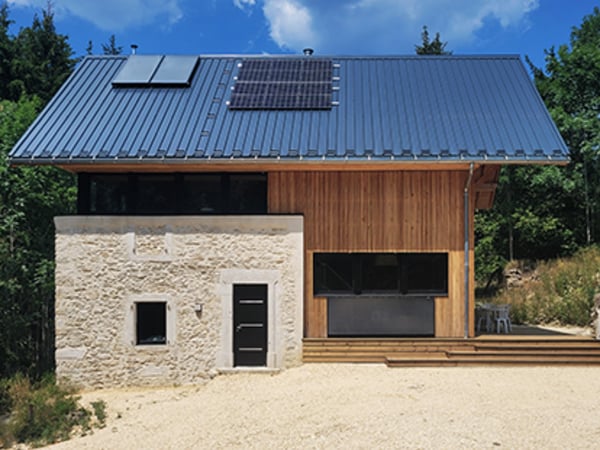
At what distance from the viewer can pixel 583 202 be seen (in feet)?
73.2

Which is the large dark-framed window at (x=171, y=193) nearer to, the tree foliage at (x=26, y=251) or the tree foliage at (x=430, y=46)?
the tree foliage at (x=26, y=251)

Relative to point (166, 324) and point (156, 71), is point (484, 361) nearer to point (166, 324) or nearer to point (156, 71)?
point (166, 324)

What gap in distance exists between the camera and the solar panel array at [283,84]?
465 inches

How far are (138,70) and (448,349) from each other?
10765mm

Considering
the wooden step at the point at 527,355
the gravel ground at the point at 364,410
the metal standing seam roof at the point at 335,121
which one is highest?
the metal standing seam roof at the point at 335,121

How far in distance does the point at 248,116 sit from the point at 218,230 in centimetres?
298

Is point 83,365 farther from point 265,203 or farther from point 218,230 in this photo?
point 265,203

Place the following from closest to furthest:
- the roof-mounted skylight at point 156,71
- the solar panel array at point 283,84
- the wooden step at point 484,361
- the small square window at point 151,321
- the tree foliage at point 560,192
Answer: the wooden step at point 484,361 → the small square window at point 151,321 → the solar panel array at point 283,84 → the roof-mounted skylight at point 156,71 → the tree foliage at point 560,192

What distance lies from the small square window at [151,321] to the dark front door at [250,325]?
5.32 feet

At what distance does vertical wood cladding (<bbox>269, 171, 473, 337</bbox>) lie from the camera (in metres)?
10.5

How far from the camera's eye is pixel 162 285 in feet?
34.1

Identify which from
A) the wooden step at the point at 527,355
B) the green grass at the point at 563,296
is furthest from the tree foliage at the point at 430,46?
the wooden step at the point at 527,355

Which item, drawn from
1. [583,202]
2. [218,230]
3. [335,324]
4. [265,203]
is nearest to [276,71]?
[265,203]

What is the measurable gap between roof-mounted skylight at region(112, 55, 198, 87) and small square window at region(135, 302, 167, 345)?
19.2 ft
